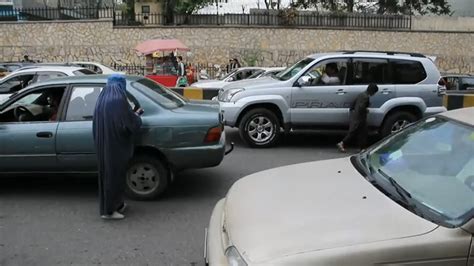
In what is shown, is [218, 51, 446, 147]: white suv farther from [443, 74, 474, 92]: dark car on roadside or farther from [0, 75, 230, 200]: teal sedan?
[443, 74, 474, 92]: dark car on roadside

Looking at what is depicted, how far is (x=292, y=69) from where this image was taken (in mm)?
9969

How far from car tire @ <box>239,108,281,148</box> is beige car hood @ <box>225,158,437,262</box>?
225 inches

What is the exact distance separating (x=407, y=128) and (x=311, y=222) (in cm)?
173

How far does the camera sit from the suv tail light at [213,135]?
6.16 m

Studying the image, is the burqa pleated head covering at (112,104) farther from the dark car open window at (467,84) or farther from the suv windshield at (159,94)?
the dark car open window at (467,84)

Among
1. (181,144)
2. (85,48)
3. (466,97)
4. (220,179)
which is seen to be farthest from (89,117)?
(85,48)

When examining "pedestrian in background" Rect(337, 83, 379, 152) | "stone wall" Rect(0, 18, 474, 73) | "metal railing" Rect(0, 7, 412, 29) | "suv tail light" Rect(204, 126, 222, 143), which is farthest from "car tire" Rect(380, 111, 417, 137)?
"metal railing" Rect(0, 7, 412, 29)

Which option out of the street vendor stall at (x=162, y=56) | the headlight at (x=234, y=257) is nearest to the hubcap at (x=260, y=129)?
the headlight at (x=234, y=257)

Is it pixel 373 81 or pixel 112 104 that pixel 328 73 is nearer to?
pixel 373 81

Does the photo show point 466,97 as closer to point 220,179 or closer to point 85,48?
point 220,179

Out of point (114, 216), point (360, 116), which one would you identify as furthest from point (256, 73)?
point (114, 216)

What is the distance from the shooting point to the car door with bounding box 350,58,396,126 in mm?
9523

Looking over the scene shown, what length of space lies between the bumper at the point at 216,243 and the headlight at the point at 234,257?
0.15 feet

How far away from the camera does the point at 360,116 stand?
9.09 metres
